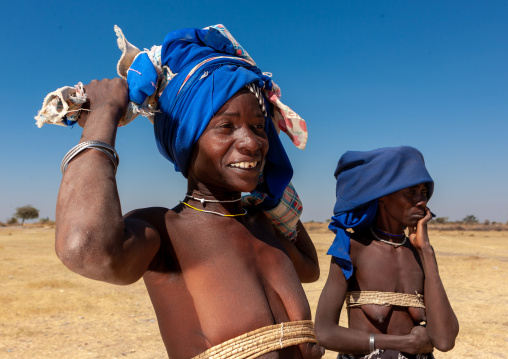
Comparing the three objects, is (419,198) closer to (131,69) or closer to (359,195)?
(359,195)

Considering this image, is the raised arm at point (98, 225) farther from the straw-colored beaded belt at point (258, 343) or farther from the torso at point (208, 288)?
the straw-colored beaded belt at point (258, 343)

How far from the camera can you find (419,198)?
3.82m

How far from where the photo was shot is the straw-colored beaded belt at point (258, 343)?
1765mm

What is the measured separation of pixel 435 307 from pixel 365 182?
1.07 meters

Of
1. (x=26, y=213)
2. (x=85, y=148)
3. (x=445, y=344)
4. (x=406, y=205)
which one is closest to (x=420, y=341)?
(x=445, y=344)

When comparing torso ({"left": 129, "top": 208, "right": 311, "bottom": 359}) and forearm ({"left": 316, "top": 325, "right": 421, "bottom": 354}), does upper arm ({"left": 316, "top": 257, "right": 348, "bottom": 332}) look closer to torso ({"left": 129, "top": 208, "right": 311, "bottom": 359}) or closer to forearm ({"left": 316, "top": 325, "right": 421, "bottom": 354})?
forearm ({"left": 316, "top": 325, "right": 421, "bottom": 354})

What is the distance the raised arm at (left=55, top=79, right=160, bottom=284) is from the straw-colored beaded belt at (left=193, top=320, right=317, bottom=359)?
16.4 inches

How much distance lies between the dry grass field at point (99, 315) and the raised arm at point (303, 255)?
4922 mm

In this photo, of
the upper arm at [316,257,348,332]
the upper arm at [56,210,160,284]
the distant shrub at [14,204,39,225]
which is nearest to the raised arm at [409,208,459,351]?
the upper arm at [316,257,348,332]

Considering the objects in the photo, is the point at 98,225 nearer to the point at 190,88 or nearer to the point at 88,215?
the point at 88,215

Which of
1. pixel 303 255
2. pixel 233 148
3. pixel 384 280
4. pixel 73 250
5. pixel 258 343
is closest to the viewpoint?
pixel 73 250

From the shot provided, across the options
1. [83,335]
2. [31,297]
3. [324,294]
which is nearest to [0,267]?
[31,297]

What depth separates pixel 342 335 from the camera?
11.6 ft

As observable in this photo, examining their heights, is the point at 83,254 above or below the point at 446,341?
above
